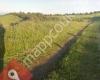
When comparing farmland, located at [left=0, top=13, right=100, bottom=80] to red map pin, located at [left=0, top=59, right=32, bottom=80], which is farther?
farmland, located at [left=0, top=13, right=100, bottom=80]

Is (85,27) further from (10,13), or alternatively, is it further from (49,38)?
(10,13)

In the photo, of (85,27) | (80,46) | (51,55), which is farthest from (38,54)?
(85,27)

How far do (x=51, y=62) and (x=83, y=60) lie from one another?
114cm

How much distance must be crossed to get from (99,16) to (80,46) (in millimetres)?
1712

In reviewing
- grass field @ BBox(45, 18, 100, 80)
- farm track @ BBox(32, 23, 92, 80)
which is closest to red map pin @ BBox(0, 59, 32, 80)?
farm track @ BBox(32, 23, 92, 80)

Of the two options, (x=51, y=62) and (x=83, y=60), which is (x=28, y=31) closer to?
(x=51, y=62)

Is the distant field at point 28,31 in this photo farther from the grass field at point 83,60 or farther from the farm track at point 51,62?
the grass field at point 83,60

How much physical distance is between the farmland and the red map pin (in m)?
0.25

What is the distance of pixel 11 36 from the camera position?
1059cm

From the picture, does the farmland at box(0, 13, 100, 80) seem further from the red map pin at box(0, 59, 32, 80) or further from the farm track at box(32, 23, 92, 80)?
the red map pin at box(0, 59, 32, 80)

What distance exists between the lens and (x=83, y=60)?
10.5m

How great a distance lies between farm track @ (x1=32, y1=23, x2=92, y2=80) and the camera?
31.0 feet

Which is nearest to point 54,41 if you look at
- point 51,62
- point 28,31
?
point 28,31

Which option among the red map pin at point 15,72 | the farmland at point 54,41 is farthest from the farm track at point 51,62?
the red map pin at point 15,72
